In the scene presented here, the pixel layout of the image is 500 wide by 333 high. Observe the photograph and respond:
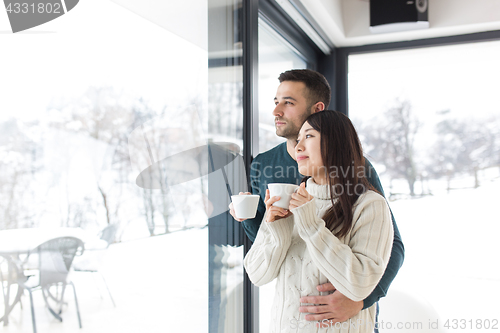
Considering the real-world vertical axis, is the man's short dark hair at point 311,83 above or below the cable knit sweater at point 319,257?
above

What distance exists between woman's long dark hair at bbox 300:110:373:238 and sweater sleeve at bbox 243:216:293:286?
0.11 meters

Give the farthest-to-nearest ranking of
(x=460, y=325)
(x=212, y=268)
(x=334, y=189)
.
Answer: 1. (x=460, y=325)
2. (x=212, y=268)
3. (x=334, y=189)

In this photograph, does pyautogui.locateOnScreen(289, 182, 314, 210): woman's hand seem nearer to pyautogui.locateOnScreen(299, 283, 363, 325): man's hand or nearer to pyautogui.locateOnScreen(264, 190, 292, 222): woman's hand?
pyautogui.locateOnScreen(264, 190, 292, 222): woman's hand

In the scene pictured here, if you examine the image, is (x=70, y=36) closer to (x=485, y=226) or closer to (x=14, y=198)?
(x=14, y=198)

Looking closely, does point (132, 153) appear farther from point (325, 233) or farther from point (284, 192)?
point (325, 233)

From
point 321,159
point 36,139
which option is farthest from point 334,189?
point 36,139

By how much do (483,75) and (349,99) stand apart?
3.25 ft

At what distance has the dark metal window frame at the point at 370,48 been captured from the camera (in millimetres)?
2801

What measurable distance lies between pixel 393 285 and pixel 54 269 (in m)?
2.28

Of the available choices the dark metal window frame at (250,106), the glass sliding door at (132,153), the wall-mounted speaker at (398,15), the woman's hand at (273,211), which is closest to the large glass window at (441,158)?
the wall-mounted speaker at (398,15)

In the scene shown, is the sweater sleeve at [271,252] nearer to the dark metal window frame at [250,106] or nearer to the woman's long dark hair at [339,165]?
the woman's long dark hair at [339,165]

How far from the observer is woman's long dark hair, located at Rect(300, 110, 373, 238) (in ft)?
3.17

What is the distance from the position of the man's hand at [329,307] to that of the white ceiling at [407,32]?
6.00ft

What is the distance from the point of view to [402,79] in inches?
120
